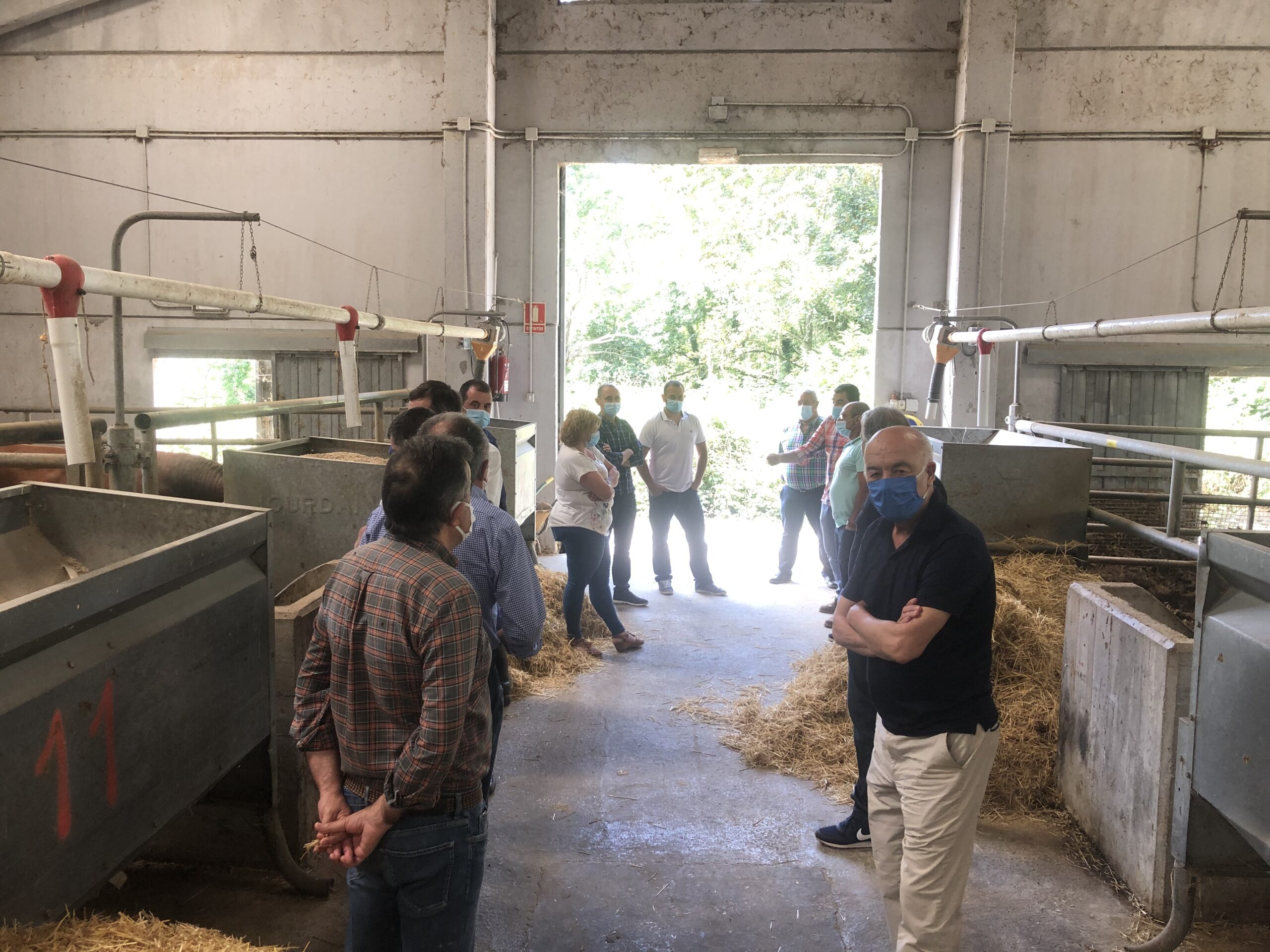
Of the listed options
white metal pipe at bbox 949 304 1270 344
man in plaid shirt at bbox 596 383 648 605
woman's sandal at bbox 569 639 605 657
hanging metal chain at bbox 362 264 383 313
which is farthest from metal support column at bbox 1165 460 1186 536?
hanging metal chain at bbox 362 264 383 313

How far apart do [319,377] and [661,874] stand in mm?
7512

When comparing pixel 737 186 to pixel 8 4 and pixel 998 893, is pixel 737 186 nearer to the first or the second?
pixel 8 4

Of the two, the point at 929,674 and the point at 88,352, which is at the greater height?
the point at 88,352

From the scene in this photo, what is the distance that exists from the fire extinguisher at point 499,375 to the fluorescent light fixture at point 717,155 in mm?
2745

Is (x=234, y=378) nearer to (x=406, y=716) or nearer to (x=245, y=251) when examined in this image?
(x=245, y=251)

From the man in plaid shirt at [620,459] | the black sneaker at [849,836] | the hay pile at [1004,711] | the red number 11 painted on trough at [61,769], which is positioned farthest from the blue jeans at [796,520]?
the red number 11 painted on trough at [61,769]

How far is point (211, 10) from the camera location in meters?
9.42

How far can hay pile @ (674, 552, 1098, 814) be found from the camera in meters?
4.09

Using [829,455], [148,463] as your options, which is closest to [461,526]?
[148,463]

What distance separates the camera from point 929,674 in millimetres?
2553

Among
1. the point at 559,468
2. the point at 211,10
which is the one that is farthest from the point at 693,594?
the point at 211,10

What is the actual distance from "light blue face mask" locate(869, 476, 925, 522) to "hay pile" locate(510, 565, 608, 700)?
2551 millimetres

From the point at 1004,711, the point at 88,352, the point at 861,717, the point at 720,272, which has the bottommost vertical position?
the point at 1004,711

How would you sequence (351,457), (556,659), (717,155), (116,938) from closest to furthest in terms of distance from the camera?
(116,938)
(351,457)
(556,659)
(717,155)
